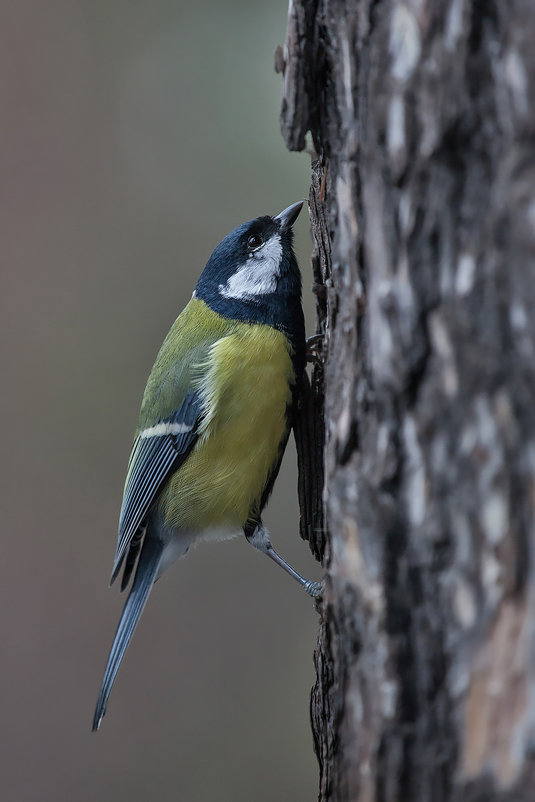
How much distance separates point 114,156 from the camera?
3660mm

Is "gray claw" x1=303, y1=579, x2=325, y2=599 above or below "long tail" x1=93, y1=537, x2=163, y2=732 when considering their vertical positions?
below

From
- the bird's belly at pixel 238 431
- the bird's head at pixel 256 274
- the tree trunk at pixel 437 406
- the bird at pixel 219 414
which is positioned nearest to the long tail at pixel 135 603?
the bird at pixel 219 414

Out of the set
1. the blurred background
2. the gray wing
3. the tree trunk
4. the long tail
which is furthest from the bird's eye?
the tree trunk

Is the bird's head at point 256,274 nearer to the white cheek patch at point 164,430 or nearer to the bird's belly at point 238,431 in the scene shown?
the bird's belly at point 238,431

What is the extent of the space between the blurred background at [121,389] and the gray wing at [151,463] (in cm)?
99

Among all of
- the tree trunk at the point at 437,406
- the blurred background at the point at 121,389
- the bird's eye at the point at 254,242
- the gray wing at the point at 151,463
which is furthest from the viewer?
the blurred background at the point at 121,389

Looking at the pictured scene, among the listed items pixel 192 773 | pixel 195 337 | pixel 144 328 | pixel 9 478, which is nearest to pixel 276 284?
pixel 195 337

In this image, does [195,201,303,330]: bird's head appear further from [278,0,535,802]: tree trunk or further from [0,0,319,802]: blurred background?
[278,0,535,802]: tree trunk

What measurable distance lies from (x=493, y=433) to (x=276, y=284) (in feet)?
4.14

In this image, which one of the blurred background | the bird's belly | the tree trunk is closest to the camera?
the tree trunk

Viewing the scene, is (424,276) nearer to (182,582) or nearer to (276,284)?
(276,284)

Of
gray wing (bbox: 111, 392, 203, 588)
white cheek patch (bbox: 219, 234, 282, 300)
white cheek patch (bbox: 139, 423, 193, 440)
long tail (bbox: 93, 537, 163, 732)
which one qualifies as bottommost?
long tail (bbox: 93, 537, 163, 732)

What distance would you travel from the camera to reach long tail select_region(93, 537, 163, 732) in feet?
6.93

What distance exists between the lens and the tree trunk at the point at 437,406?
977 millimetres
